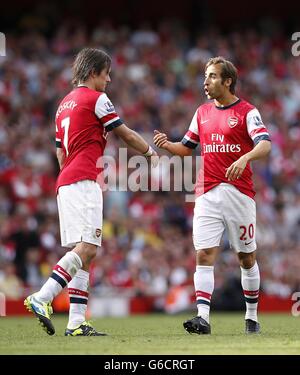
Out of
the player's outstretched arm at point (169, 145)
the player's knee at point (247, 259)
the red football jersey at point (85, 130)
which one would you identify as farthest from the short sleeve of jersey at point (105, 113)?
the player's knee at point (247, 259)

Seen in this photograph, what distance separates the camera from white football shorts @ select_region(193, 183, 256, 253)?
911cm

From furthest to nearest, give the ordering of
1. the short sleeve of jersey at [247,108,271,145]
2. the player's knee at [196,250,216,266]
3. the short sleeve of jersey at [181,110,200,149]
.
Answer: the short sleeve of jersey at [181,110,200,149], the player's knee at [196,250,216,266], the short sleeve of jersey at [247,108,271,145]

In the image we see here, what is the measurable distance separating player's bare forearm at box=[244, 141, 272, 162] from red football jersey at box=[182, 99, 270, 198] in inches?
7.9

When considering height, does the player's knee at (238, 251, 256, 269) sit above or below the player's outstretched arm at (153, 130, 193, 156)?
below

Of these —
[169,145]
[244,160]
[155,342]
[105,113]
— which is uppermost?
[105,113]

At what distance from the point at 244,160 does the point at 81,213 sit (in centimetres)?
152

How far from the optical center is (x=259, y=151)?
28.8ft

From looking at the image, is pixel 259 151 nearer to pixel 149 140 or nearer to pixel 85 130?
pixel 85 130

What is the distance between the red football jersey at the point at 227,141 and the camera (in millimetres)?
9117

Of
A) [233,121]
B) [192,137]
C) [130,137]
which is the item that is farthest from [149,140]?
[130,137]

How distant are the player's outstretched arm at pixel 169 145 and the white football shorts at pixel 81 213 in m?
1.09

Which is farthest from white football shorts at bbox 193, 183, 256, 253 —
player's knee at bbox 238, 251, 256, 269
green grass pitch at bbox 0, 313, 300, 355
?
green grass pitch at bbox 0, 313, 300, 355

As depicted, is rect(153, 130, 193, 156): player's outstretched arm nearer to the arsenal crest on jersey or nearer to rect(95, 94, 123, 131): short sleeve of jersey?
the arsenal crest on jersey

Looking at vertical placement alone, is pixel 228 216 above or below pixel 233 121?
below
